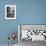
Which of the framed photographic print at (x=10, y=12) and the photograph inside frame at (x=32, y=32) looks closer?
the photograph inside frame at (x=32, y=32)

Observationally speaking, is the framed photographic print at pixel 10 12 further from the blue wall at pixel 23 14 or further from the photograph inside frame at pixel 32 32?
the photograph inside frame at pixel 32 32

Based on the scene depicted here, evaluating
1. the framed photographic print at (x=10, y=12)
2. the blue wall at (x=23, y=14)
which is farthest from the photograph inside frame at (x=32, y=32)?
the framed photographic print at (x=10, y=12)

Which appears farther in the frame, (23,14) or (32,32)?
(23,14)

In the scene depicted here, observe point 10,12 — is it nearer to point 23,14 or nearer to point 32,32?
point 23,14

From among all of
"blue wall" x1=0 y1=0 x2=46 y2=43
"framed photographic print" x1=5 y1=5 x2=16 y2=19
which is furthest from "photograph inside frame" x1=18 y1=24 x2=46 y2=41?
"framed photographic print" x1=5 y1=5 x2=16 y2=19

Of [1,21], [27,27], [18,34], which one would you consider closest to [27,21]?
Answer: [27,27]

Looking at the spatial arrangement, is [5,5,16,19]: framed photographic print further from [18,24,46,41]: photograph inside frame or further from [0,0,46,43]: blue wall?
[18,24,46,41]: photograph inside frame

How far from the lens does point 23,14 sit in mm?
4129

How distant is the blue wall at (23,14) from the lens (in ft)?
13.5

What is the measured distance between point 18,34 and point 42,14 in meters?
1.01

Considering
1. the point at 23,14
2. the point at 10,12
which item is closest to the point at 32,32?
the point at 23,14

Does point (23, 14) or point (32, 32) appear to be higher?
point (23, 14)

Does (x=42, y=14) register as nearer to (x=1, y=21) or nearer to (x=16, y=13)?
(x=16, y=13)

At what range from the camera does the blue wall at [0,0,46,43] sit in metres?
4.11
